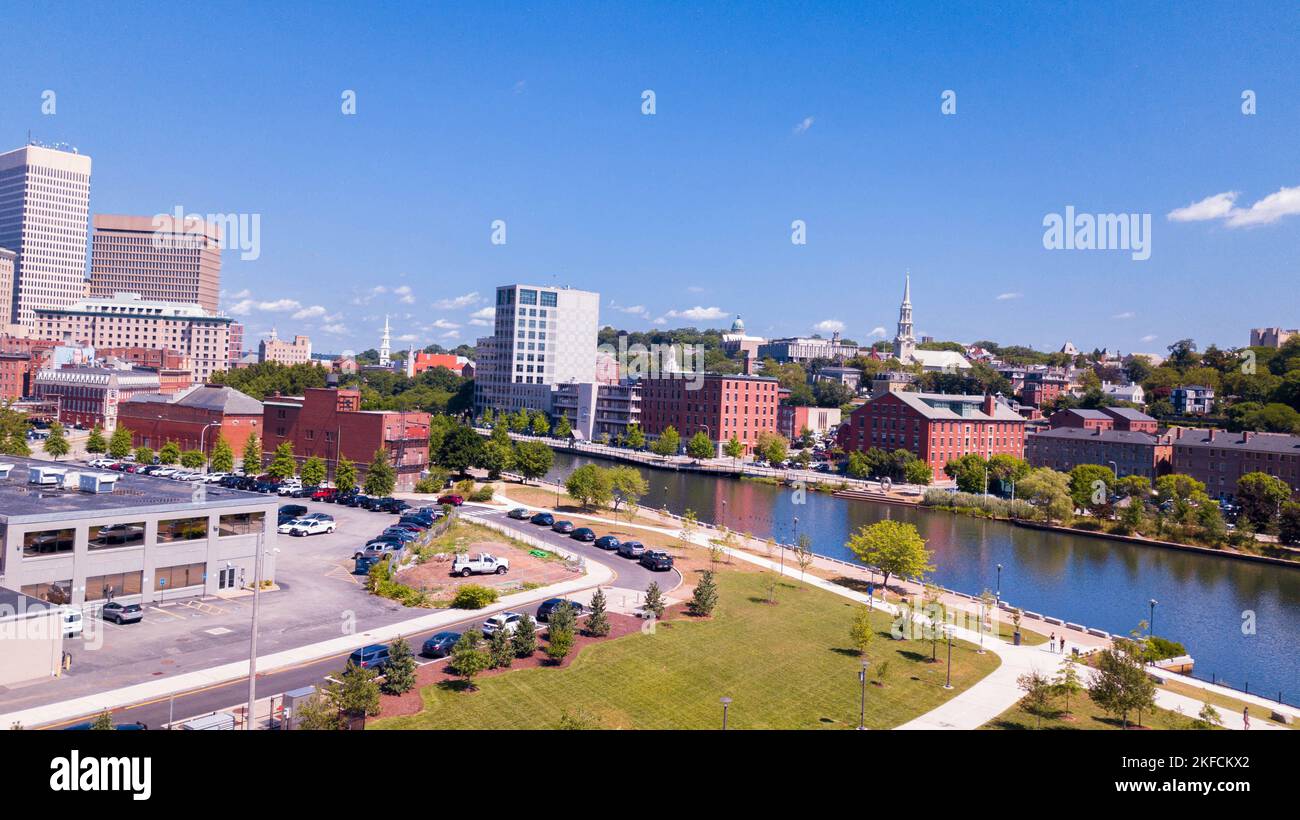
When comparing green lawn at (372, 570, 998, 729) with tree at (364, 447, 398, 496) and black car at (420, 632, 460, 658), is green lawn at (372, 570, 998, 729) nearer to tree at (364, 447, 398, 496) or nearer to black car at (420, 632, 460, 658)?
black car at (420, 632, 460, 658)

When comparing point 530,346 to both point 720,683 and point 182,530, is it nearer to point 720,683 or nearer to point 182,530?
point 182,530

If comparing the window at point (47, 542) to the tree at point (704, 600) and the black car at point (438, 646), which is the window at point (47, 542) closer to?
the black car at point (438, 646)

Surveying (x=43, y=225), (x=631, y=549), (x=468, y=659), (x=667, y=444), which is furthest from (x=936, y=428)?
(x=43, y=225)

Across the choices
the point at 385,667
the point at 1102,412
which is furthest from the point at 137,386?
the point at 1102,412

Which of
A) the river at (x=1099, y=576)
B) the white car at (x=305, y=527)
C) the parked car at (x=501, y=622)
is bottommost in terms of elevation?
the river at (x=1099, y=576)

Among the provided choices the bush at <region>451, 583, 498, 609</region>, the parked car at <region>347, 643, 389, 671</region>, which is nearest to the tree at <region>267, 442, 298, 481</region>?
the bush at <region>451, 583, 498, 609</region>

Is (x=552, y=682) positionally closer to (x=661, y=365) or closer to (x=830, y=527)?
(x=830, y=527)

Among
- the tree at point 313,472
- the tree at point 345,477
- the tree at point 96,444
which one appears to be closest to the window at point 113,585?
the tree at point 345,477
